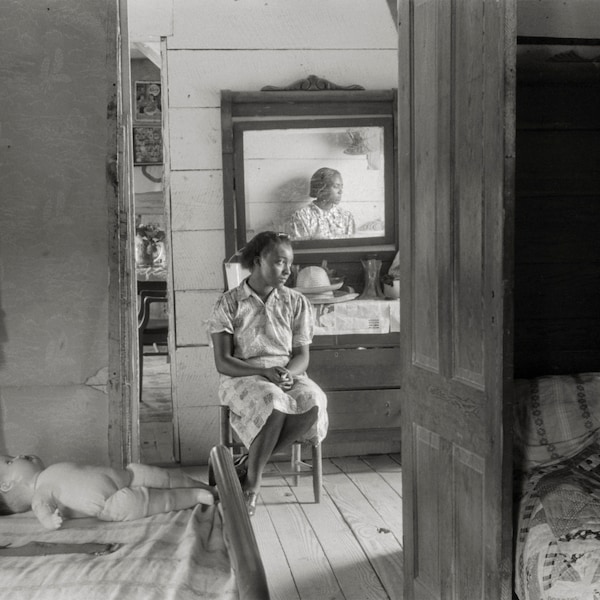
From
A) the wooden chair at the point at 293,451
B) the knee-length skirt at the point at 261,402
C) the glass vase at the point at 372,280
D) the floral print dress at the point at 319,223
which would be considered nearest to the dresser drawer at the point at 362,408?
the wooden chair at the point at 293,451

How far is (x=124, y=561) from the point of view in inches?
61.2

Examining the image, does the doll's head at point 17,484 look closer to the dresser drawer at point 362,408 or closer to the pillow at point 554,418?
the pillow at point 554,418

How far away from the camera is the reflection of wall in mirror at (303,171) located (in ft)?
15.8

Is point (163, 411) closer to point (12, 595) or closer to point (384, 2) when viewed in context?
point (384, 2)

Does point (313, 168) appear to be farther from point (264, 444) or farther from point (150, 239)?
point (150, 239)

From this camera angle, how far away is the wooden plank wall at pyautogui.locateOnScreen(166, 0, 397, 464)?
468cm

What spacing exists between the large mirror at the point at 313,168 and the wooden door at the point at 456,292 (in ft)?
7.14

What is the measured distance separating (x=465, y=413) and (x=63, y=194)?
56.7 inches

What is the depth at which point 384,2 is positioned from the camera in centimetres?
477

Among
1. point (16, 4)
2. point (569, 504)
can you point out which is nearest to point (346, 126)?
point (16, 4)

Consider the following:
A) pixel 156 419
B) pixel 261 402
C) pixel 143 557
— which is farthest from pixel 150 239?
pixel 143 557

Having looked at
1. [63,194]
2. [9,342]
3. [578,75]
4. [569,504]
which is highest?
[578,75]

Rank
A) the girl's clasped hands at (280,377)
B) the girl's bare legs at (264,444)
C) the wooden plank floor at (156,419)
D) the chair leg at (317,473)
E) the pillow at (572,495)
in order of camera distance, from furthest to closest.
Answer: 1. the wooden plank floor at (156,419)
2. the chair leg at (317,473)
3. the girl's clasped hands at (280,377)
4. the girl's bare legs at (264,444)
5. the pillow at (572,495)

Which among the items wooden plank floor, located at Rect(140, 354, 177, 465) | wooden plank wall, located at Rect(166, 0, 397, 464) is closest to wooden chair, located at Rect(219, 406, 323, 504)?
wooden plank wall, located at Rect(166, 0, 397, 464)
